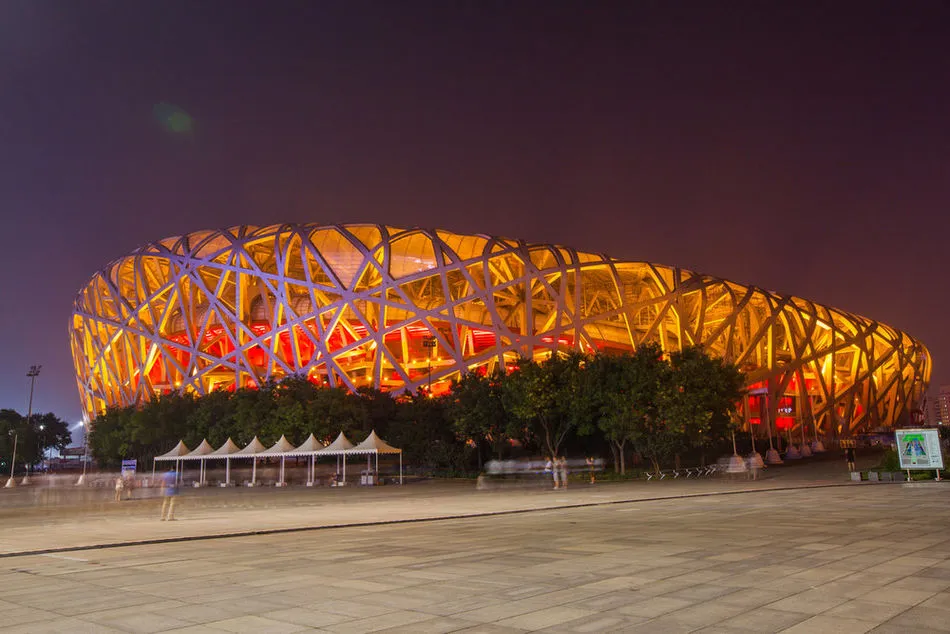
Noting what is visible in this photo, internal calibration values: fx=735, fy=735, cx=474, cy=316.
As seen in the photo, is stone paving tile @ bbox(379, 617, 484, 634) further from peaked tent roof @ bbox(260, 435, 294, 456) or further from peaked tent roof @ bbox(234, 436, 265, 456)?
→ peaked tent roof @ bbox(234, 436, 265, 456)

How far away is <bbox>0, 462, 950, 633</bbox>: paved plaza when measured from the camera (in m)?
6.21

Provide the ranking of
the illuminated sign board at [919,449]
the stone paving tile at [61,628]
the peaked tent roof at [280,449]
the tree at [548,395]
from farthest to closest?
the peaked tent roof at [280,449]
the tree at [548,395]
the illuminated sign board at [919,449]
the stone paving tile at [61,628]

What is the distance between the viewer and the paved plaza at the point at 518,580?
621cm

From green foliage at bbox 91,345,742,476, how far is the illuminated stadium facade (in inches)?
356

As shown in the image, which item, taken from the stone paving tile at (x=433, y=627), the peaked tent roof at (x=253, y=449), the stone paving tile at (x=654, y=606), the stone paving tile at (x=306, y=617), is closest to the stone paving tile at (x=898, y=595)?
the stone paving tile at (x=654, y=606)

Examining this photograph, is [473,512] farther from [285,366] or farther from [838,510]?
[285,366]

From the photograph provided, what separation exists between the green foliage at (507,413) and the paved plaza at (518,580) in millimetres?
24716

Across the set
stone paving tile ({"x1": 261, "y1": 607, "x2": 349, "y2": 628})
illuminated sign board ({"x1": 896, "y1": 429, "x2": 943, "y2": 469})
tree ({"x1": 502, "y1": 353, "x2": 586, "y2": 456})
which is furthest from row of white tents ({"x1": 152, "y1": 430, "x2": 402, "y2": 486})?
stone paving tile ({"x1": 261, "y1": 607, "x2": 349, "y2": 628})

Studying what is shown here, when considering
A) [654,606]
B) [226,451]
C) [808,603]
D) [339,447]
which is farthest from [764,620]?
[226,451]

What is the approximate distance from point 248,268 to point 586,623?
6159 cm

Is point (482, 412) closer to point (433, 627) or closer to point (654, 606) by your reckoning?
point (654, 606)

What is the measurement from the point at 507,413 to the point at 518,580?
1422 inches

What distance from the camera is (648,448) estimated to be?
39688mm

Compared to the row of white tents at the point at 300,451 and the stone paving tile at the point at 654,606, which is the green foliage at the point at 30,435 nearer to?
the row of white tents at the point at 300,451
